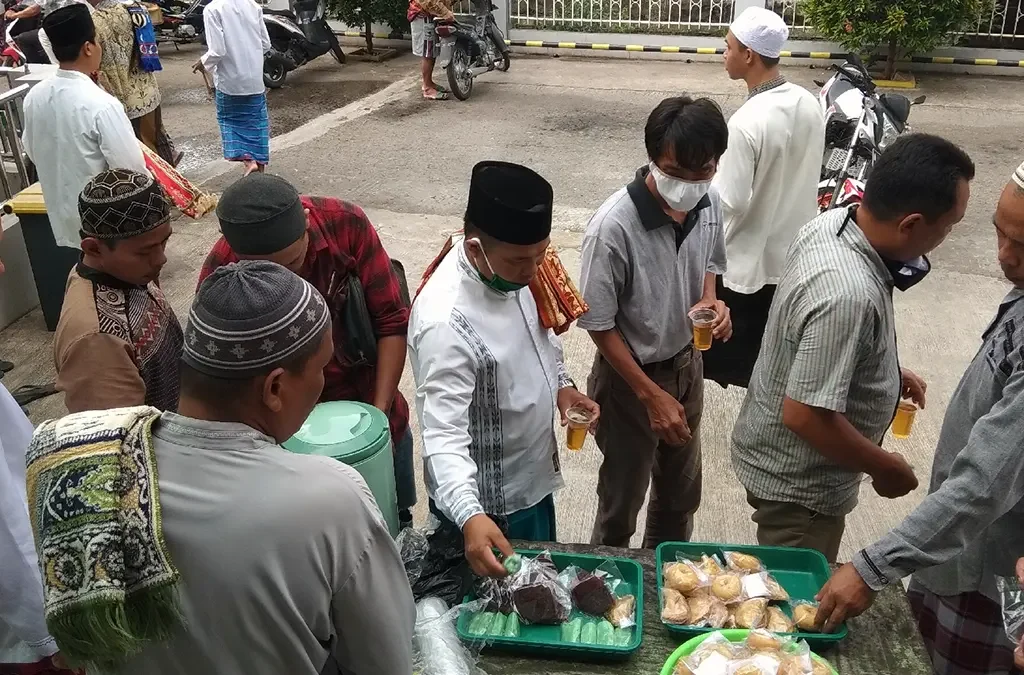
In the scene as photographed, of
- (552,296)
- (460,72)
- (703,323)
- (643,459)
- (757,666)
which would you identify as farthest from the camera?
(460,72)

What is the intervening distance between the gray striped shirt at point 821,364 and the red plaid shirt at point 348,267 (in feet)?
3.88

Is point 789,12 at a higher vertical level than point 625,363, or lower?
higher

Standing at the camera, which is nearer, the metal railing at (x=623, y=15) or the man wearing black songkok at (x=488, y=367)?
the man wearing black songkok at (x=488, y=367)

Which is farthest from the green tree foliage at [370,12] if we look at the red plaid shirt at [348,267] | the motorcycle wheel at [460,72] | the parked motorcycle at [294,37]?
the red plaid shirt at [348,267]

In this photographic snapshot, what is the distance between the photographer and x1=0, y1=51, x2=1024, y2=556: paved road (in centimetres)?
437

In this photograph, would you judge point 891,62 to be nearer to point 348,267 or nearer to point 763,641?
point 348,267

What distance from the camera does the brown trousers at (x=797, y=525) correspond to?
8.43 feet

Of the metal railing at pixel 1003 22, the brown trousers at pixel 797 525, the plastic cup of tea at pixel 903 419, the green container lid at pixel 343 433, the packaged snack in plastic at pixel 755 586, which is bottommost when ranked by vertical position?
the brown trousers at pixel 797 525

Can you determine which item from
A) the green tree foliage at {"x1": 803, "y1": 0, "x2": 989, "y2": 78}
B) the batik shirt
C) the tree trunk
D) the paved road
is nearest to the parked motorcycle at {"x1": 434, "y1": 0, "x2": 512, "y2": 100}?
the paved road

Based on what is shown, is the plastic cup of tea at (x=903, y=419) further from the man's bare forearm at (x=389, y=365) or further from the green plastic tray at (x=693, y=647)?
the man's bare forearm at (x=389, y=365)

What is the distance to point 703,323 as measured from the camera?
117 inches

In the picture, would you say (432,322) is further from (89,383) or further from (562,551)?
(89,383)

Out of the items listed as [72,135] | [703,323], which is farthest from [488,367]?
[72,135]

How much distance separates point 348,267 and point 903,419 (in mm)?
1864
